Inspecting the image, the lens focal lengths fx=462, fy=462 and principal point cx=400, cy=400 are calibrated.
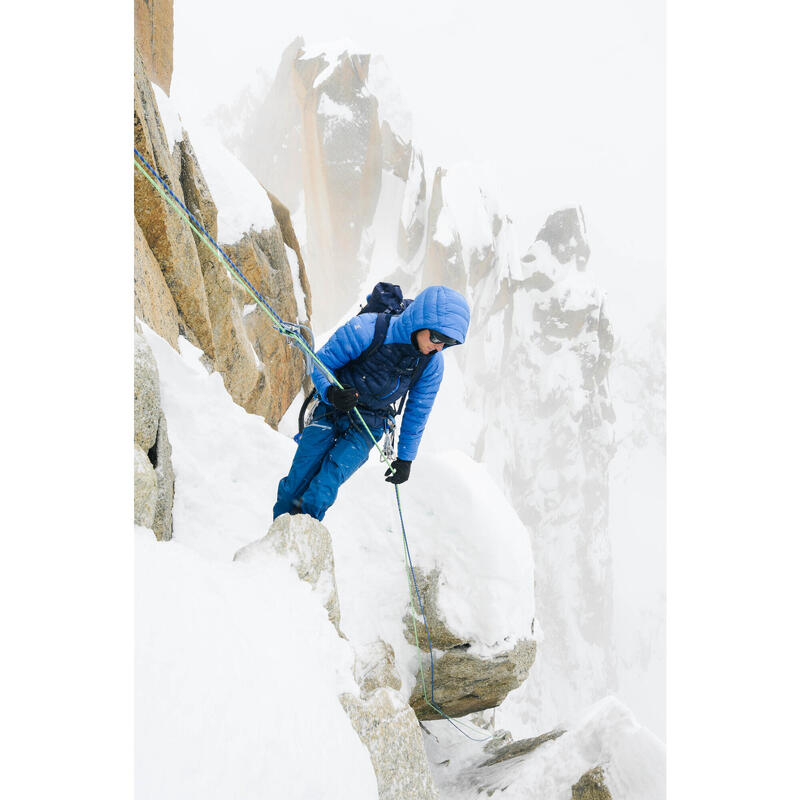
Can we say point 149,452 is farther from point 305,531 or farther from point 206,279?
point 206,279

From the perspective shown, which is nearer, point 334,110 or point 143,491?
point 143,491

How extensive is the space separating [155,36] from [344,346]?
690cm

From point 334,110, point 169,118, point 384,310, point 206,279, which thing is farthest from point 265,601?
point 334,110

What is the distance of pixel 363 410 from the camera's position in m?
3.43

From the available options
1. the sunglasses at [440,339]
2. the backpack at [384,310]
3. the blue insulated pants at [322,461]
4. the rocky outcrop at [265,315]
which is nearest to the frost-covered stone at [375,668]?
the blue insulated pants at [322,461]

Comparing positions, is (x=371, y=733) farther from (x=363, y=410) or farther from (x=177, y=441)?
(x=177, y=441)

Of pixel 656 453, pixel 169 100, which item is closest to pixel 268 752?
pixel 169 100

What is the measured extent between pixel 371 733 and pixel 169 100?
7202mm

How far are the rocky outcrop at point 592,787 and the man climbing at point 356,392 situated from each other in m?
2.74

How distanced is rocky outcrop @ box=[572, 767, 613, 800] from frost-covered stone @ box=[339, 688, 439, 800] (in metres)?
1.67

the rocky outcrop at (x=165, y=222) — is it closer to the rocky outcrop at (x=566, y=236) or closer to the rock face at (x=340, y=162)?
the rock face at (x=340, y=162)

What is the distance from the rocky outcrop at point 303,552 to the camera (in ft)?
8.27

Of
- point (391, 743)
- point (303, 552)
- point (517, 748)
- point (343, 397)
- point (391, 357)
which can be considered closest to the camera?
point (391, 743)

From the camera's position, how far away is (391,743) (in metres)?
2.15
